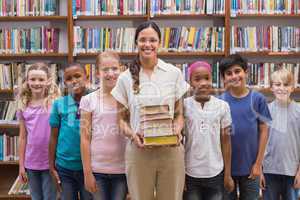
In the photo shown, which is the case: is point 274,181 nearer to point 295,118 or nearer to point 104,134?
point 295,118

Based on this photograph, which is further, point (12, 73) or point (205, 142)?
point (12, 73)

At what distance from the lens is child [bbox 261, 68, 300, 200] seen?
2514mm

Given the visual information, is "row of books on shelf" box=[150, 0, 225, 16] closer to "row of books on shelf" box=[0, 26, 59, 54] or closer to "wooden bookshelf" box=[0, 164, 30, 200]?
"row of books on shelf" box=[0, 26, 59, 54]

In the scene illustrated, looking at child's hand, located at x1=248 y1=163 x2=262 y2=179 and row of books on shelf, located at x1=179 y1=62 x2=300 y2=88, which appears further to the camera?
row of books on shelf, located at x1=179 y1=62 x2=300 y2=88

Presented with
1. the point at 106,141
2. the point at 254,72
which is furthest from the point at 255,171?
the point at 254,72

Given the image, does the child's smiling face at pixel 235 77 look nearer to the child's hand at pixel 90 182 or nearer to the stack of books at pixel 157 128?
the stack of books at pixel 157 128

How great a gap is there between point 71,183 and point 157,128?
27.8 inches

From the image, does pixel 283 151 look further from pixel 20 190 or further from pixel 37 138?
pixel 20 190

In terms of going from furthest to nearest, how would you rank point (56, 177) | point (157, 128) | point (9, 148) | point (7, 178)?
point (7, 178) < point (9, 148) < point (56, 177) < point (157, 128)

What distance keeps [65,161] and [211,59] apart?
218cm

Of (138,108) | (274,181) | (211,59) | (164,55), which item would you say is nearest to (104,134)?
(138,108)

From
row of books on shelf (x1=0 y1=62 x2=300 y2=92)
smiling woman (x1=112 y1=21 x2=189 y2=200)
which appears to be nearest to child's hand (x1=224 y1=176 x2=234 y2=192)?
smiling woman (x1=112 y1=21 x2=189 y2=200)

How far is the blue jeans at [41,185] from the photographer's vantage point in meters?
2.49

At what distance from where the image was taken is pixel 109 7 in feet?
12.7
